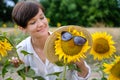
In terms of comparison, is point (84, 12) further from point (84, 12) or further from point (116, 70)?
point (116, 70)

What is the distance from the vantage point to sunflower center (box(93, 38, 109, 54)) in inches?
86.4

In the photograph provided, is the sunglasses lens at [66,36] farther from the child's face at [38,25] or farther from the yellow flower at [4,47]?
the child's face at [38,25]

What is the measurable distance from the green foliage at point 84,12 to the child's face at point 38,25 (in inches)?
278

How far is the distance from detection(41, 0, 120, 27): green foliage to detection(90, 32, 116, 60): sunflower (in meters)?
7.02

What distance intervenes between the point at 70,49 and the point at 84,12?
8.28 m

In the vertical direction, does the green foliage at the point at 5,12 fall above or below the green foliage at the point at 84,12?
below

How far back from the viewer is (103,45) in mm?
2207

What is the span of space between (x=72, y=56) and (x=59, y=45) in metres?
0.07

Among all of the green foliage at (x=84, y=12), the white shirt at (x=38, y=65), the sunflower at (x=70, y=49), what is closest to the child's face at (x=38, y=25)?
the white shirt at (x=38, y=65)

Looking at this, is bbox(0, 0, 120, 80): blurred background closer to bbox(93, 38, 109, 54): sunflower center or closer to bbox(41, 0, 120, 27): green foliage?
bbox(41, 0, 120, 27): green foliage

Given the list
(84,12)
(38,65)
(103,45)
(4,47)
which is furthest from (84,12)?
(4,47)

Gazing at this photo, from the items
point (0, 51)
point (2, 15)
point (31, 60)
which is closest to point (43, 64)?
point (31, 60)

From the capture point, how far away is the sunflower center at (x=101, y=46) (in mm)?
2193

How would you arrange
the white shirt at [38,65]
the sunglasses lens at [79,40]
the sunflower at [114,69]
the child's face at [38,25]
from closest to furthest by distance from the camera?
the sunglasses lens at [79,40]
the sunflower at [114,69]
the child's face at [38,25]
the white shirt at [38,65]
